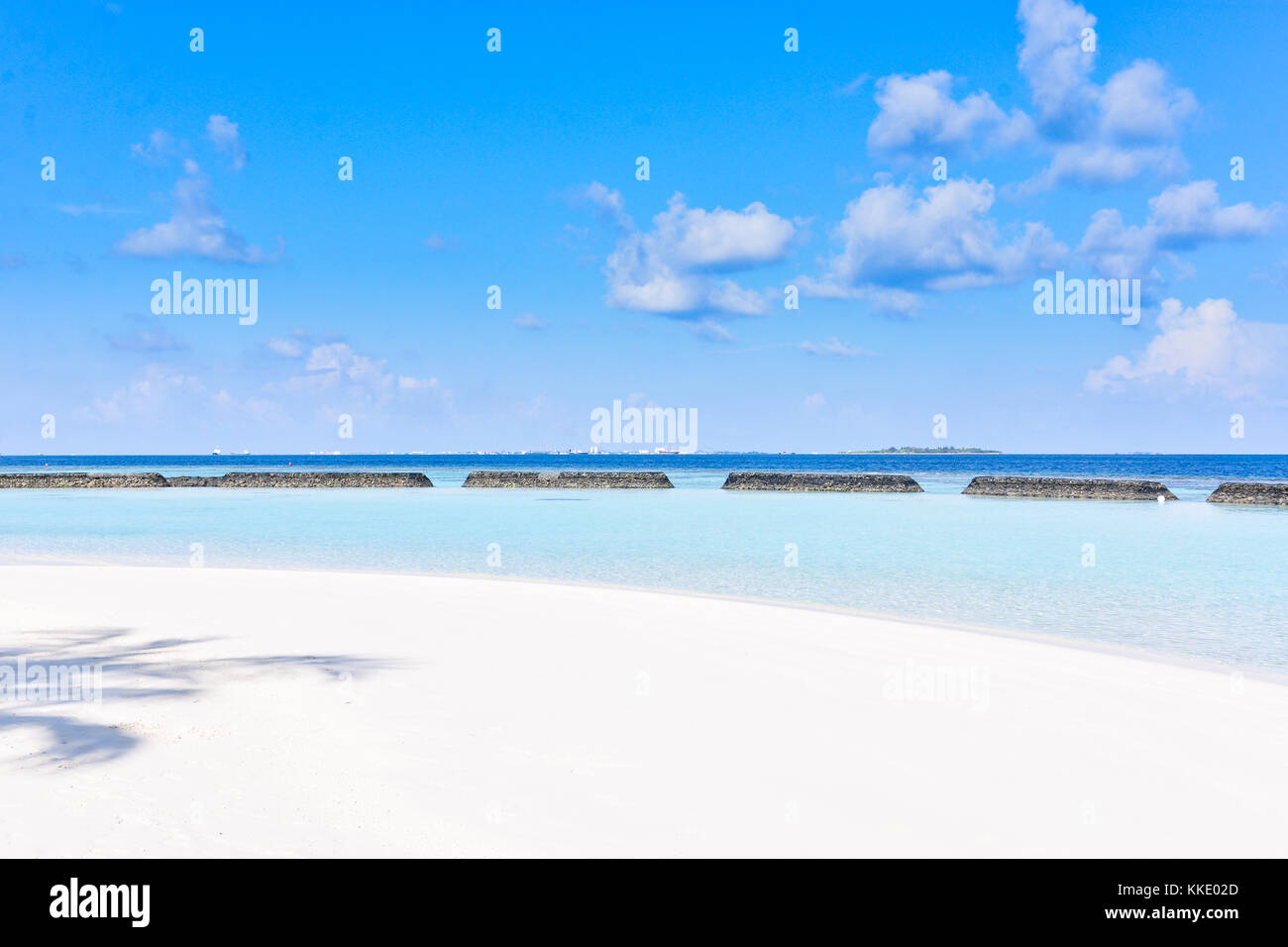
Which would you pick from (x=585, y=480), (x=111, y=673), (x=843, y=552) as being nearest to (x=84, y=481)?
(x=585, y=480)

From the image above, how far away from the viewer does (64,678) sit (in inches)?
299

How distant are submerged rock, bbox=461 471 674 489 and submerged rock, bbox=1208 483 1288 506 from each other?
1386 inches

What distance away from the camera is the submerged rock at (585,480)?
207 ft

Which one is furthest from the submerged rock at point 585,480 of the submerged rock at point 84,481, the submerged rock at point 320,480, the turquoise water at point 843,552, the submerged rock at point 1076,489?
the submerged rock at point 84,481

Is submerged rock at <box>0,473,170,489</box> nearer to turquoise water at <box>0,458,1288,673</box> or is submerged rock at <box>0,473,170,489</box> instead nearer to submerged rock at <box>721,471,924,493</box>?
turquoise water at <box>0,458,1288,673</box>

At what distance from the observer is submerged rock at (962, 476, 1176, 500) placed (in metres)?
47.7

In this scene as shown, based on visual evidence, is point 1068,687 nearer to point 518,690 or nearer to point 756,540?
point 518,690

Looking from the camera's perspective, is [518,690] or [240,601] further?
[240,601]

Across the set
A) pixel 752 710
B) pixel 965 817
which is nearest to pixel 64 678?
pixel 752 710

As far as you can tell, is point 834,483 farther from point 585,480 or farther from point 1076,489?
point 585,480

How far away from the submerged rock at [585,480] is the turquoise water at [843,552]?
919 inches

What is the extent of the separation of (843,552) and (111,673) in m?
16.6

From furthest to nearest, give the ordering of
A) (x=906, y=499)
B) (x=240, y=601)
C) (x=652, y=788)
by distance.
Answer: (x=906, y=499), (x=240, y=601), (x=652, y=788)
